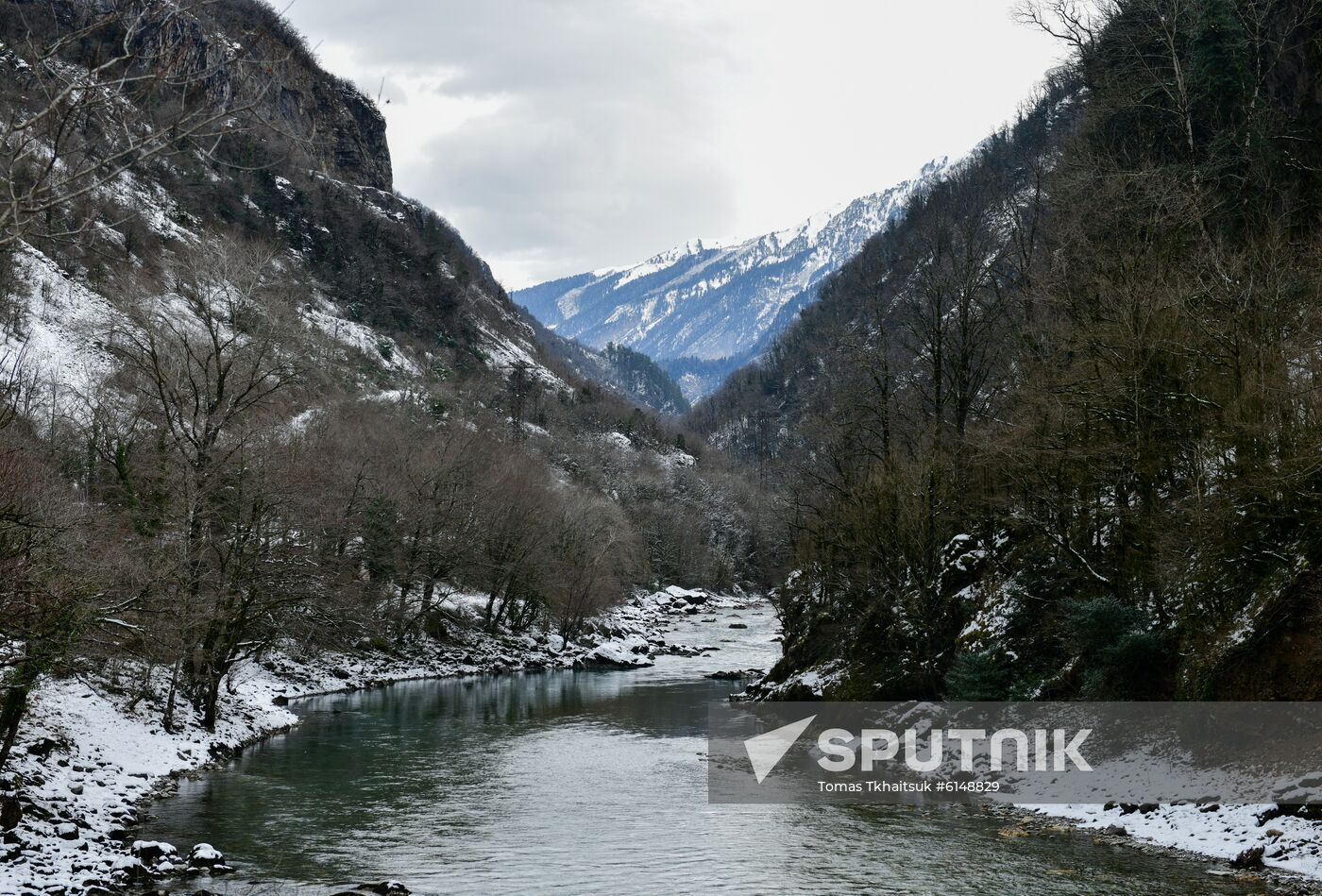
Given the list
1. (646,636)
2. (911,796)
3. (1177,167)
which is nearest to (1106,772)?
(911,796)

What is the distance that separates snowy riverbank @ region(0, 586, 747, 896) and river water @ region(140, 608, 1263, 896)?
86 cm

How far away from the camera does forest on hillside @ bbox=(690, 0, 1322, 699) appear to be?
1948 cm

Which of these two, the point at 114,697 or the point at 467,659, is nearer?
the point at 114,697

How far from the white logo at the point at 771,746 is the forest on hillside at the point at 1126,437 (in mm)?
2223

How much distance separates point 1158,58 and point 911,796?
36.4m

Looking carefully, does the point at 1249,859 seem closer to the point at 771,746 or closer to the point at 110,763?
the point at 771,746

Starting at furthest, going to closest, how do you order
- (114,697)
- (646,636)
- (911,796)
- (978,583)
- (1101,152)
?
(646,636) → (1101,152) → (978,583) → (114,697) → (911,796)

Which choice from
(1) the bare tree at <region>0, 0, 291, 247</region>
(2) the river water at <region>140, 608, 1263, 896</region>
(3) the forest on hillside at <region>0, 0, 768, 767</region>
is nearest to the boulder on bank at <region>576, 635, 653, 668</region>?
(3) the forest on hillside at <region>0, 0, 768, 767</region>

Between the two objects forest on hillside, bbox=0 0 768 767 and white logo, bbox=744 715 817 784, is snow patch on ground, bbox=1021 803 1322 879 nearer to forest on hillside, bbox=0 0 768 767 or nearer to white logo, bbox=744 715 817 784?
white logo, bbox=744 715 817 784

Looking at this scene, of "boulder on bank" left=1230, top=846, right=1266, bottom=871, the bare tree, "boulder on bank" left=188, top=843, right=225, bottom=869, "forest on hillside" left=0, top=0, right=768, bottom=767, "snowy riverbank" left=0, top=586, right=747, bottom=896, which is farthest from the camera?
"boulder on bank" left=188, top=843, right=225, bottom=869

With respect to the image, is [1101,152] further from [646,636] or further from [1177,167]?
[646,636]

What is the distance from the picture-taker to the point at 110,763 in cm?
2120

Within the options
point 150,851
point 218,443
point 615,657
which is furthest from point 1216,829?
point 615,657

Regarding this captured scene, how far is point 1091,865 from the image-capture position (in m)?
15.9
